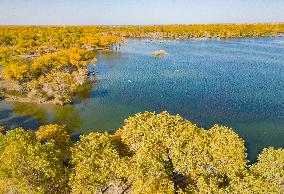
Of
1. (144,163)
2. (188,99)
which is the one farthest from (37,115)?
(144,163)

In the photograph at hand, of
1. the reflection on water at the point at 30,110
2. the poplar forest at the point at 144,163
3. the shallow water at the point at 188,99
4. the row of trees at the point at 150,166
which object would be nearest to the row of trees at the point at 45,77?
the reflection on water at the point at 30,110

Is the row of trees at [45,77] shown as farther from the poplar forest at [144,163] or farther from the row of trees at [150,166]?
the row of trees at [150,166]

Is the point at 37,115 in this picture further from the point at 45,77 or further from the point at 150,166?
the point at 150,166

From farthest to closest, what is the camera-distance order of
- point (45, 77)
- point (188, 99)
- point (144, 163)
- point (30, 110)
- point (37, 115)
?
point (45, 77), point (188, 99), point (30, 110), point (37, 115), point (144, 163)

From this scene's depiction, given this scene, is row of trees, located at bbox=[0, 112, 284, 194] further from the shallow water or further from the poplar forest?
the shallow water

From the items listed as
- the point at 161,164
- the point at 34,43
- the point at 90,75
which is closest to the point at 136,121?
the point at 161,164

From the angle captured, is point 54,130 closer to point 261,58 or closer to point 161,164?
point 161,164
